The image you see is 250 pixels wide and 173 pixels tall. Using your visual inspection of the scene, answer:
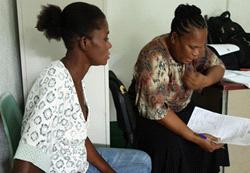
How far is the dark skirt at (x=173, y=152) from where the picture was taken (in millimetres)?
1183

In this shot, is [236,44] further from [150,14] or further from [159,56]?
[159,56]

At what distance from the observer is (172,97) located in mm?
1333

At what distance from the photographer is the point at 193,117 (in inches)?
53.1

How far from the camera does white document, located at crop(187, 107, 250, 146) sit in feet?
3.79

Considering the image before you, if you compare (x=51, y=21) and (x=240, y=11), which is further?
(x=240, y=11)

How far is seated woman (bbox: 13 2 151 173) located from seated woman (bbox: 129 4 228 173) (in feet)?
1.02

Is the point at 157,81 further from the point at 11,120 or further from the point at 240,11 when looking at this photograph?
the point at 240,11

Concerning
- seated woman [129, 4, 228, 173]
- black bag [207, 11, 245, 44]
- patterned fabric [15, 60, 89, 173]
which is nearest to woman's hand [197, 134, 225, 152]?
seated woman [129, 4, 228, 173]

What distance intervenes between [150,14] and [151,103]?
1.13 metres

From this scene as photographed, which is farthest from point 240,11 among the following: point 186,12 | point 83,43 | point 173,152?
point 83,43

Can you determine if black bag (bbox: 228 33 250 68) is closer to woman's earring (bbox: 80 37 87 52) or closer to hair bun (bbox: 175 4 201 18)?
hair bun (bbox: 175 4 201 18)

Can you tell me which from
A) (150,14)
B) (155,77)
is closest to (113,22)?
(150,14)

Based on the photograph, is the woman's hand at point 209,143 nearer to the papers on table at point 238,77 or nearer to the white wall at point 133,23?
the papers on table at point 238,77

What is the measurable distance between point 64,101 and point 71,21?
0.97 feet
